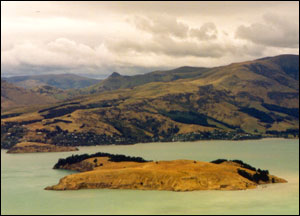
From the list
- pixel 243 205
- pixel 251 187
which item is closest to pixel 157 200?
pixel 243 205

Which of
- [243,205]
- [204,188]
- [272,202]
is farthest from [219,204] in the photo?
[204,188]

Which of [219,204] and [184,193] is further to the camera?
[184,193]

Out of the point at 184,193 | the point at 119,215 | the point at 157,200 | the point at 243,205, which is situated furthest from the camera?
the point at 184,193

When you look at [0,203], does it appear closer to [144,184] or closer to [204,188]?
[144,184]

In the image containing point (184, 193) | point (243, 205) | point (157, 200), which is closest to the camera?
point (243, 205)

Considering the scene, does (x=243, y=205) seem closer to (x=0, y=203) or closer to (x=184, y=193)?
(x=184, y=193)

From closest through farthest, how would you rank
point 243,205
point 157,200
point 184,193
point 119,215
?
point 119,215 < point 243,205 < point 157,200 < point 184,193

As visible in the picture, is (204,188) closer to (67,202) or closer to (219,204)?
(219,204)

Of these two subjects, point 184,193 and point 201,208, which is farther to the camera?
point 184,193
